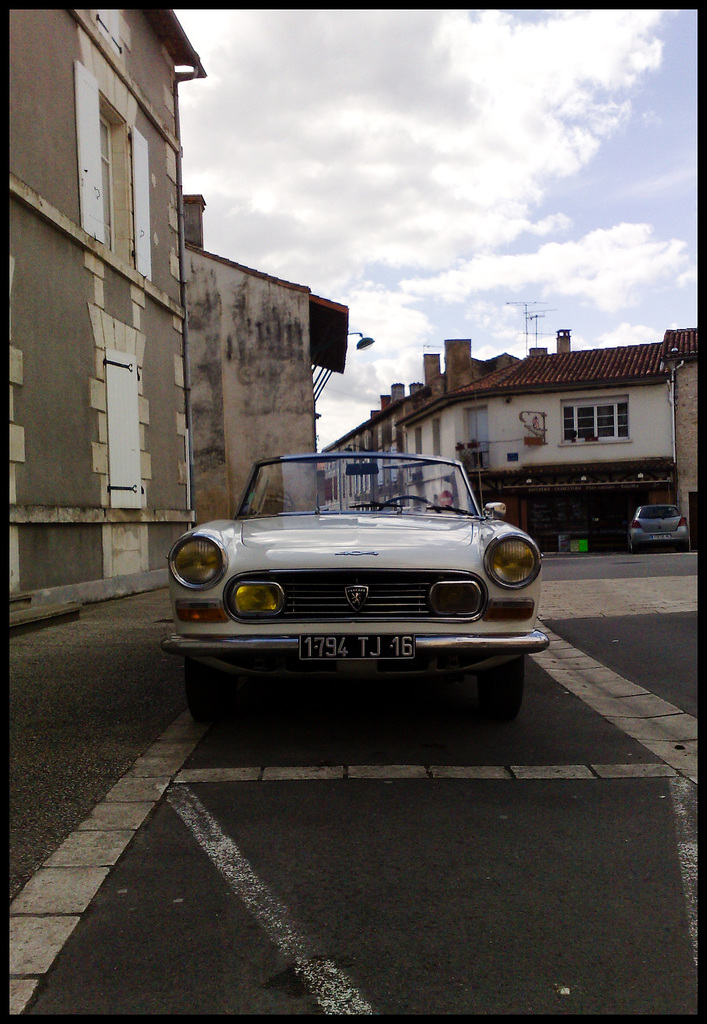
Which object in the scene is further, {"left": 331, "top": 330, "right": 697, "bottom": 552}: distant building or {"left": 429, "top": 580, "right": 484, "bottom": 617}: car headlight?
{"left": 331, "top": 330, "right": 697, "bottom": 552}: distant building

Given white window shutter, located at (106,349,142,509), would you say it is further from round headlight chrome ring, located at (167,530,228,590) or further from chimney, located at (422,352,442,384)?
chimney, located at (422,352,442,384)

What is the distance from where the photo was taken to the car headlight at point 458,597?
13.3 feet

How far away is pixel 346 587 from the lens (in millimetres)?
4023

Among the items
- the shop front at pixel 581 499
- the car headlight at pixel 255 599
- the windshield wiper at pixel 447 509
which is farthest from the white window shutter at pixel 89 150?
Answer: the shop front at pixel 581 499

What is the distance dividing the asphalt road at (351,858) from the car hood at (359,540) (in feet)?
2.83

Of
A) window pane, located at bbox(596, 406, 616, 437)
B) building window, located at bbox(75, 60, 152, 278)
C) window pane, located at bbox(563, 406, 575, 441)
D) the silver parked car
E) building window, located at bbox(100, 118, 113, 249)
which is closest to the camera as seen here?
building window, located at bbox(75, 60, 152, 278)

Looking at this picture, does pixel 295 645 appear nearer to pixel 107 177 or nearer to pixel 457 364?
pixel 107 177

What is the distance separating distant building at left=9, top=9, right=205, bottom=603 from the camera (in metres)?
9.14

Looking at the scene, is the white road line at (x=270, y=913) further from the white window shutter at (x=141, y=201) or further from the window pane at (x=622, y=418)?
the window pane at (x=622, y=418)

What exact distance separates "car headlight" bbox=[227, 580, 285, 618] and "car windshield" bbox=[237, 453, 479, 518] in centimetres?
125

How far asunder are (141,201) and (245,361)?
9.77m

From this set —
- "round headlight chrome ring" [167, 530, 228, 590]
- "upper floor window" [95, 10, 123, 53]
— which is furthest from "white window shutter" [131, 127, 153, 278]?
"round headlight chrome ring" [167, 530, 228, 590]
